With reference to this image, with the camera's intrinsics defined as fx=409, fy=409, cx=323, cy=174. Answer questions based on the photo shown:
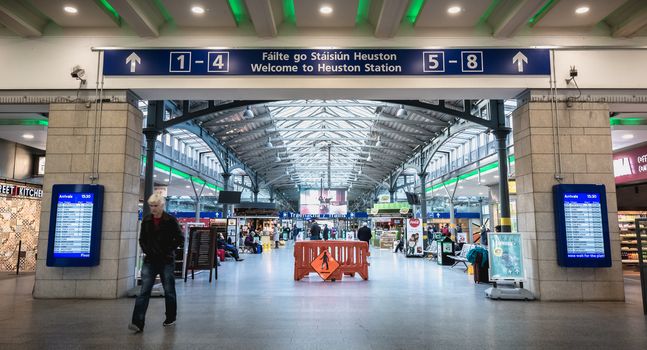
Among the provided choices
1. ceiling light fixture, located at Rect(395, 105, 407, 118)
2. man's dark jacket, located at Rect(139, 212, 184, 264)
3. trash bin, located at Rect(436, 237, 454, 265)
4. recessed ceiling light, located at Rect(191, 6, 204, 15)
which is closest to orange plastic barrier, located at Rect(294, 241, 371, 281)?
man's dark jacket, located at Rect(139, 212, 184, 264)

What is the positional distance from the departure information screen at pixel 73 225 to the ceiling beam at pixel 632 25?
386 inches

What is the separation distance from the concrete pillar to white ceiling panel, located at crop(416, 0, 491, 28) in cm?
193

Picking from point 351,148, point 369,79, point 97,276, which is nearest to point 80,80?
point 97,276

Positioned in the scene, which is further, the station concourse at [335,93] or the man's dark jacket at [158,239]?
the station concourse at [335,93]

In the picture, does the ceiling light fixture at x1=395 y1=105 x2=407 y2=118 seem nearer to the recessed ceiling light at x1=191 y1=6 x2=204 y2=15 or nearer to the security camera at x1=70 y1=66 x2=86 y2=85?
the recessed ceiling light at x1=191 y1=6 x2=204 y2=15

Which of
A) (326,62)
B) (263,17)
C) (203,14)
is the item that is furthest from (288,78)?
(203,14)

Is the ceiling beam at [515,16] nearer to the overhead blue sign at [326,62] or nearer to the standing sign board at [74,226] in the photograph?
the overhead blue sign at [326,62]

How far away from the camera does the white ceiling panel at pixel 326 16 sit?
6.71 metres

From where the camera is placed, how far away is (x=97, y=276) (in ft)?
23.3

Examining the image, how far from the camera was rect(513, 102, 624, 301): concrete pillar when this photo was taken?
706 cm

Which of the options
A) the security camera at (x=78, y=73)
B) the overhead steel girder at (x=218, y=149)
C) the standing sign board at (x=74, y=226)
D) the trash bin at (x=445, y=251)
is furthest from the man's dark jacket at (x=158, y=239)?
the trash bin at (x=445, y=251)

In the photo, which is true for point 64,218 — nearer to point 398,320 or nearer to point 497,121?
point 398,320

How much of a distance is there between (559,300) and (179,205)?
116ft

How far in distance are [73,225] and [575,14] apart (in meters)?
9.34
